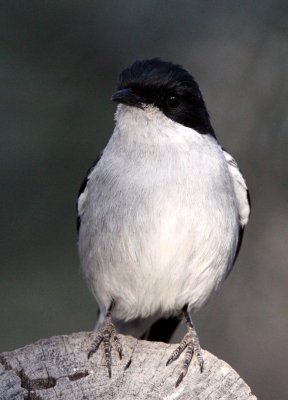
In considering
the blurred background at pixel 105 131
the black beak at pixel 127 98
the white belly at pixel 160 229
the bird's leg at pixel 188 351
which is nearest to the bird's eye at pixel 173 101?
the black beak at pixel 127 98

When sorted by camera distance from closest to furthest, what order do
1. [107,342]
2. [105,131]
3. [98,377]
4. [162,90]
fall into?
[98,377]
[107,342]
[162,90]
[105,131]

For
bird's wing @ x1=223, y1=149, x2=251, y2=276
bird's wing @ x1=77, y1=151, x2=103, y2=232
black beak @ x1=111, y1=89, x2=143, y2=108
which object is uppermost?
black beak @ x1=111, y1=89, x2=143, y2=108

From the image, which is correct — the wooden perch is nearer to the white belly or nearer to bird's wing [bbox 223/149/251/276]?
the white belly

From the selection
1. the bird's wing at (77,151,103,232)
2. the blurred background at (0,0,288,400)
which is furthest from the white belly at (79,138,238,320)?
the blurred background at (0,0,288,400)

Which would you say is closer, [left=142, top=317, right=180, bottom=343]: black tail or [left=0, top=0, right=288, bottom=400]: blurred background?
[left=142, top=317, right=180, bottom=343]: black tail

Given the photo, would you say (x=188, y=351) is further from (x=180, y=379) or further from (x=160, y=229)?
(x=160, y=229)

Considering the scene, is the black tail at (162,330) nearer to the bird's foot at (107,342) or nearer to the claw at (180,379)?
the bird's foot at (107,342)

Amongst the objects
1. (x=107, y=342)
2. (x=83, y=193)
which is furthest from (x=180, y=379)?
(x=83, y=193)
